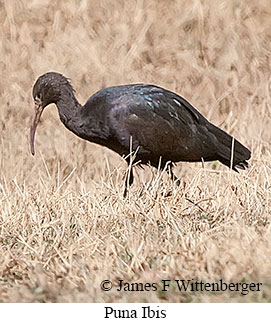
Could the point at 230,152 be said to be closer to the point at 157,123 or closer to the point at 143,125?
the point at 157,123

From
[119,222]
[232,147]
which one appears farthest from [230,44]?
[119,222]

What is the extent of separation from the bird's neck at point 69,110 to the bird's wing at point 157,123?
39cm

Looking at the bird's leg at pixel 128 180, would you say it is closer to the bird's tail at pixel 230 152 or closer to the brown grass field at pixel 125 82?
the brown grass field at pixel 125 82

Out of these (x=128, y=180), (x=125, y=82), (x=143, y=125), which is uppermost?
(x=125, y=82)

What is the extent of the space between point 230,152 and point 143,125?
816mm

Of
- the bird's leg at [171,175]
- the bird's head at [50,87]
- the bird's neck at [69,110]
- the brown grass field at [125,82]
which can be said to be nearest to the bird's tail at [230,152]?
the brown grass field at [125,82]

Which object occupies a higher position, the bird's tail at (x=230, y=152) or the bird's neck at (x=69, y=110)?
the bird's neck at (x=69, y=110)

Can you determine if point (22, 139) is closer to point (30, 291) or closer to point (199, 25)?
point (199, 25)

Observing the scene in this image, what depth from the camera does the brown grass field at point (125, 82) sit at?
21.8 feet

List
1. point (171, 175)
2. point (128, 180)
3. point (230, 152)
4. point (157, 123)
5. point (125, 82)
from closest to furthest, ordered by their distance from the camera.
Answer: point (128, 180) → point (157, 123) → point (171, 175) → point (230, 152) → point (125, 82)

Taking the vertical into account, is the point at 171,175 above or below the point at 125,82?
below

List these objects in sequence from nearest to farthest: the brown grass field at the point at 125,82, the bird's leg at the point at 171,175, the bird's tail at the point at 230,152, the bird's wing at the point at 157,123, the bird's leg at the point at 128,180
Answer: the brown grass field at the point at 125,82 → the bird's leg at the point at 128,180 → the bird's wing at the point at 157,123 → the bird's leg at the point at 171,175 → the bird's tail at the point at 230,152

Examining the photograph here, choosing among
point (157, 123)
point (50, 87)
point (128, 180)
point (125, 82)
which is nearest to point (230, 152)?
point (157, 123)

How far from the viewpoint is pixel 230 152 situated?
825 cm
